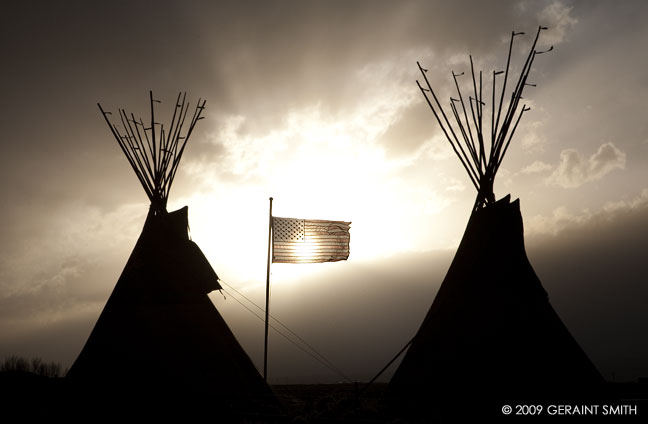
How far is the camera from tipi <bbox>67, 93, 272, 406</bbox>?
26.9 ft

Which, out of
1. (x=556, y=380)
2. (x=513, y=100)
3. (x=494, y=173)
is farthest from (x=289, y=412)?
(x=513, y=100)

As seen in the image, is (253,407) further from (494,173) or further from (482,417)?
(494,173)

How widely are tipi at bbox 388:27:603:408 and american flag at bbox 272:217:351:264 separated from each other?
3325 mm

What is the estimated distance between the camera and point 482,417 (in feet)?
22.5

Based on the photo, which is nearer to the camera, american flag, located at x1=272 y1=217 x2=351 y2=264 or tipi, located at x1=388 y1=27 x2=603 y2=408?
tipi, located at x1=388 y1=27 x2=603 y2=408

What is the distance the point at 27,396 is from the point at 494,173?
9.89 meters

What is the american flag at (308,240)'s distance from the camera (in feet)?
33.6

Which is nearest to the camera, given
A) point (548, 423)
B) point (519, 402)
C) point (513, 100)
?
point (548, 423)

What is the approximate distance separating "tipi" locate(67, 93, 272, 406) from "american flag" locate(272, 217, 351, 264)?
176 centimetres

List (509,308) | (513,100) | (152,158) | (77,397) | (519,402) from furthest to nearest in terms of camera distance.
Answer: (152,158) < (513,100) < (77,397) < (509,308) < (519,402)

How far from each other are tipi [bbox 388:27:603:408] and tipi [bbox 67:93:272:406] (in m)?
3.20

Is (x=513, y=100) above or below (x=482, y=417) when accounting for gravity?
above

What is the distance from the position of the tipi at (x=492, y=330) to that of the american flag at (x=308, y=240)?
3.32 meters

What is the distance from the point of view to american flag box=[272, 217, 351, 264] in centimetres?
1024
